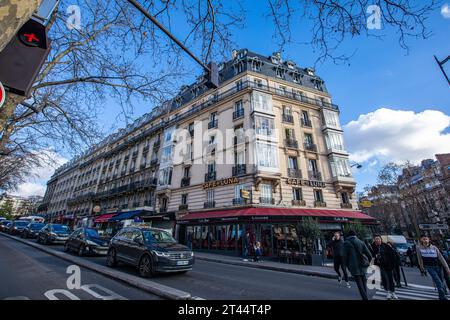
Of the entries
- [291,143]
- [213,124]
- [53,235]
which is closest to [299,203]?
[291,143]

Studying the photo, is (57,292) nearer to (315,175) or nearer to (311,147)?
(315,175)

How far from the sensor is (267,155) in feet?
61.9

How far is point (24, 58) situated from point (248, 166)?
1707 cm

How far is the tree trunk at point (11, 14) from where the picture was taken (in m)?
1.39

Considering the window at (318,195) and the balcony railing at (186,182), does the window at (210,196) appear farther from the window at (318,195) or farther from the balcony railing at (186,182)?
the window at (318,195)

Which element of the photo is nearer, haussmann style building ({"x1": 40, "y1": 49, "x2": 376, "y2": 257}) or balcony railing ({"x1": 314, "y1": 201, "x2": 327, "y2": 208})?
haussmann style building ({"x1": 40, "y1": 49, "x2": 376, "y2": 257})

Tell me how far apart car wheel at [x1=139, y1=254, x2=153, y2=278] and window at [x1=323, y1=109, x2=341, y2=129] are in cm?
2211

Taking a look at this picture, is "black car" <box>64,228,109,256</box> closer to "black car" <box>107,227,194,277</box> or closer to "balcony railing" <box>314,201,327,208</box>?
"black car" <box>107,227,194,277</box>

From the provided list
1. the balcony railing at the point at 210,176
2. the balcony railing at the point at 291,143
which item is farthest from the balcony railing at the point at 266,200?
the balcony railing at the point at 291,143

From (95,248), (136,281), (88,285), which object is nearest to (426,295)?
(136,281)

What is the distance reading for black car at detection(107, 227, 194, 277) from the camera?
6664mm

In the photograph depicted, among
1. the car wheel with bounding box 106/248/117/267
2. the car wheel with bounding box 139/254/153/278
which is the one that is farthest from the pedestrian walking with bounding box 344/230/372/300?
the car wheel with bounding box 106/248/117/267
